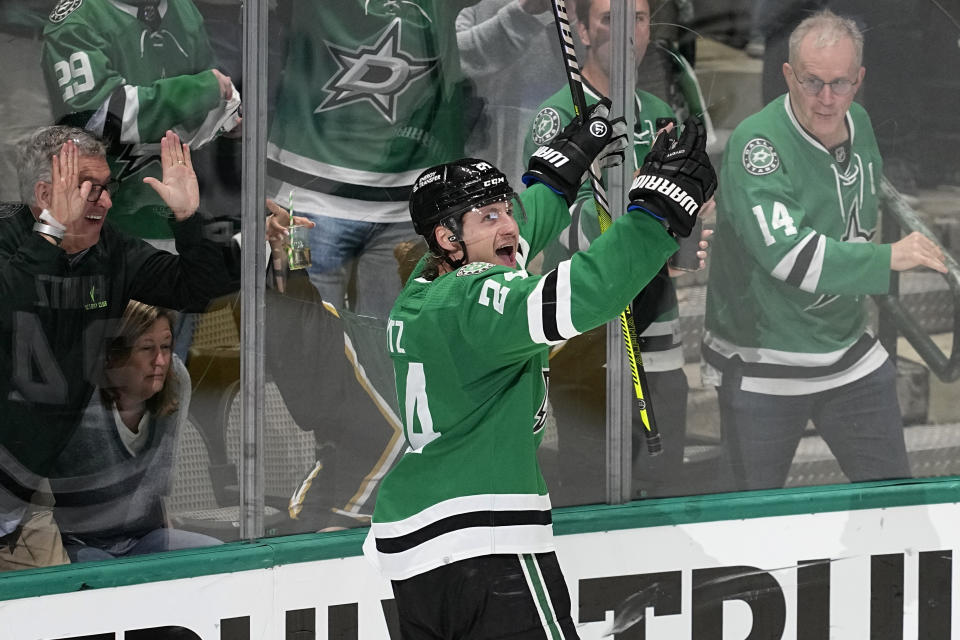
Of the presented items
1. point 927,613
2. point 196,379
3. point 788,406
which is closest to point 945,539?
point 927,613

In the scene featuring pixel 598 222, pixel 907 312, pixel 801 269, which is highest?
pixel 598 222

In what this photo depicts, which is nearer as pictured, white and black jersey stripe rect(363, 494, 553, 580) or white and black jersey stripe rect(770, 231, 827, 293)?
white and black jersey stripe rect(363, 494, 553, 580)

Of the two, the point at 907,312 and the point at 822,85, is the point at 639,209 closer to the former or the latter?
the point at 822,85

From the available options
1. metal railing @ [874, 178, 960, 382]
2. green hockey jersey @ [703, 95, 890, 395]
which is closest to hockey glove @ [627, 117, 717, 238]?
green hockey jersey @ [703, 95, 890, 395]

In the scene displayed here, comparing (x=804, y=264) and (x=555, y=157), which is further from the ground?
(x=555, y=157)

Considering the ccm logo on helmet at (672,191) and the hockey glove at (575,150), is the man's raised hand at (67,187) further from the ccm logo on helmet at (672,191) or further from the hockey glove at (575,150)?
the ccm logo on helmet at (672,191)

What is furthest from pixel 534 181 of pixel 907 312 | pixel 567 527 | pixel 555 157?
pixel 907 312

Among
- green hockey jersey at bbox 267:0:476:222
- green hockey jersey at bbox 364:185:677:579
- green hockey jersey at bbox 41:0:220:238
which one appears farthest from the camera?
green hockey jersey at bbox 267:0:476:222

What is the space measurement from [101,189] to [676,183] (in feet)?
4.55

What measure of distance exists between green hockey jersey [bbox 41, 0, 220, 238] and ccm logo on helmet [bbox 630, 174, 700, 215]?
1239mm

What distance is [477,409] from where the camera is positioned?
235 cm

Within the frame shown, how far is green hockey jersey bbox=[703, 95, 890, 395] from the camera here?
3.30m

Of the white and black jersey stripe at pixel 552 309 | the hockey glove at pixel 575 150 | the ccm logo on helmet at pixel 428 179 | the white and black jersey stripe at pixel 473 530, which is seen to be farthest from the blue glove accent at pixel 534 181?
the white and black jersey stripe at pixel 473 530

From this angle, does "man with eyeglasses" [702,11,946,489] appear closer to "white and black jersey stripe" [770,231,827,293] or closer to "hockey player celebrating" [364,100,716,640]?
"white and black jersey stripe" [770,231,827,293]
